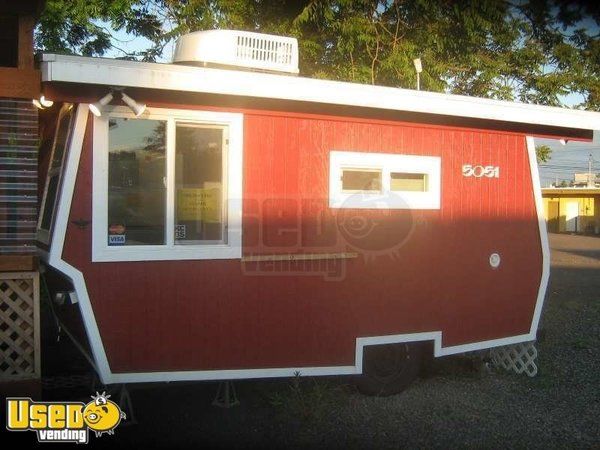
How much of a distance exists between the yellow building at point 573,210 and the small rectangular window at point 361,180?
37227 mm

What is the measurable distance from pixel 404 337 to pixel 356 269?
0.82 m

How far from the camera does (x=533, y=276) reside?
6625 millimetres

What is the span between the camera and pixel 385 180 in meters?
5.80

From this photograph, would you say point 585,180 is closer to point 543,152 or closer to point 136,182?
point 543,152

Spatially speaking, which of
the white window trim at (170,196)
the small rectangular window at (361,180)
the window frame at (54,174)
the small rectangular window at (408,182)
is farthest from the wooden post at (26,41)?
the small rectangular window at (408,182)

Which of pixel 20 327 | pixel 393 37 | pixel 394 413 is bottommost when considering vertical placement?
pixel 394 413

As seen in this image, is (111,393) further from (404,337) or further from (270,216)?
(404,337)

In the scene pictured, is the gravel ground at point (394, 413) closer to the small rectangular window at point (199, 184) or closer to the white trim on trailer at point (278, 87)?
the small rectangular window at point (199, 184)

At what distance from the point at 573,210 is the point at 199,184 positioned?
134 ft

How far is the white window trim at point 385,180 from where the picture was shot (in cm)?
562

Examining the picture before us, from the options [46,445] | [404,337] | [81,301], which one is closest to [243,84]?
[81,301]

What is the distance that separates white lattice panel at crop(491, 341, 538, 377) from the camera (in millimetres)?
6746

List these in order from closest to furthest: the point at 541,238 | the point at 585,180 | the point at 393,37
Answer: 1. the point at 541,238
2. the point at 393,37
3. the point at 585,180

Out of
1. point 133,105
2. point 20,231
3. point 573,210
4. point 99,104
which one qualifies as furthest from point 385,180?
point 573,210
